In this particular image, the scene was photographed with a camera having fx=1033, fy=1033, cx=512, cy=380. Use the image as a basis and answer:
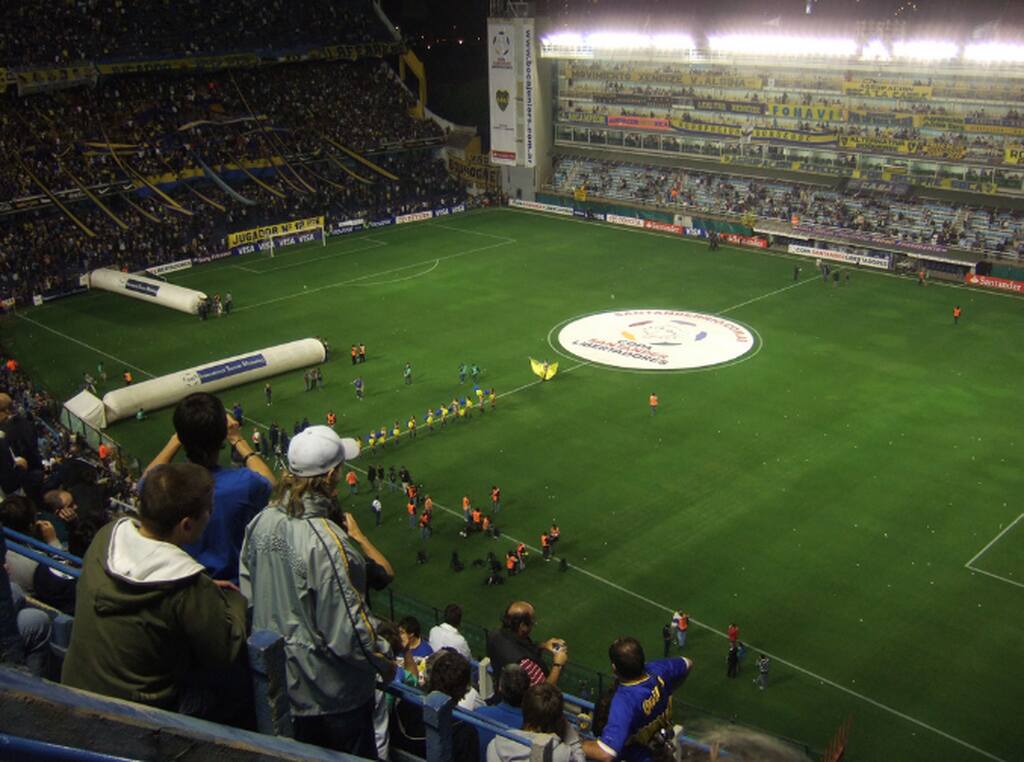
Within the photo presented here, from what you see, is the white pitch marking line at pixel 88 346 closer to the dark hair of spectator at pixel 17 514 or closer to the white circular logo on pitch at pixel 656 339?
the white circular logo on pitch at pixel 656 339

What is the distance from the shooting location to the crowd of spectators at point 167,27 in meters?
69.2

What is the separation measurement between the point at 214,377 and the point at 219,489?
123 feet

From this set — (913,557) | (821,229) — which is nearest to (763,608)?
(913,557)

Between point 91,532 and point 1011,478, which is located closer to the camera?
point 91,532

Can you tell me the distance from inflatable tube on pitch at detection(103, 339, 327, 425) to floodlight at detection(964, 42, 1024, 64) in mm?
42352

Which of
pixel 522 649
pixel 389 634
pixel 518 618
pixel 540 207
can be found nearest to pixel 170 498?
pixel 389 634

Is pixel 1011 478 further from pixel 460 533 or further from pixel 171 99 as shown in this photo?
pixel 171 99

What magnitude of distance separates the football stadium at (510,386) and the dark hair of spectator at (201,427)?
37 mm

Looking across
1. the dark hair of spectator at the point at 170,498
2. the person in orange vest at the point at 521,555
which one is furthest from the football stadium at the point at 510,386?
the person in orange vest at the point at 521,555

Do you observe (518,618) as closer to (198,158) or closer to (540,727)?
(540,727)

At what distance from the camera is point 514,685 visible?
8.00m

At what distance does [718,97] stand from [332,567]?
75141 millimetres

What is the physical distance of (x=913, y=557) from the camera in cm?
3023

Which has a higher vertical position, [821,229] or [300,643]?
[300,643]
